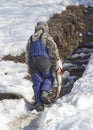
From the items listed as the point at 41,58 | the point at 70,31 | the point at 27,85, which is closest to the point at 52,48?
the point at 41,58

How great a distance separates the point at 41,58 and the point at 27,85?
1.37 m

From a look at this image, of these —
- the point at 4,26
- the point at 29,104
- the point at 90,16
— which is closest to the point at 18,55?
the point at 4,26

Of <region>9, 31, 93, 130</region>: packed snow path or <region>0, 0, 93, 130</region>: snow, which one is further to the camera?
<region>9, 31, 93, 130</region>: packed snow path

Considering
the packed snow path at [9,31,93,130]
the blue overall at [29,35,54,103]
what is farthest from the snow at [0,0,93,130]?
the blue overall at [29,35,54,103]

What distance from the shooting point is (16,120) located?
8734 mm

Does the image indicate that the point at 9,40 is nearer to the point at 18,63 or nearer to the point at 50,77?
the point at 18,63

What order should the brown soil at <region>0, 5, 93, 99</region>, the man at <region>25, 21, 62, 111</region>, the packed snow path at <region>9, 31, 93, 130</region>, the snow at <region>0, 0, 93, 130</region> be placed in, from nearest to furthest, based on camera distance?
the snow at <region>0, 0, 93, 130</region> → the packed snow path at <region>9, 31, 93, 130</region> → the man at <region>25, 21, 62, 111</region> → the brown soil at <region>0, 5, 93, 99</region>

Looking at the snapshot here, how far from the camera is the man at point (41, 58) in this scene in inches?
369

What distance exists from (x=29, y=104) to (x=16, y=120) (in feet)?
2.92

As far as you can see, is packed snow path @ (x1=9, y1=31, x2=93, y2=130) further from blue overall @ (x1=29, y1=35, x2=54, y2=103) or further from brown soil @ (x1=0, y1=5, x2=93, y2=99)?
blue overall @ (x1=29, y1=35, x2=54, y2=103)

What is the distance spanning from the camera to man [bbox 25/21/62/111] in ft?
30.8

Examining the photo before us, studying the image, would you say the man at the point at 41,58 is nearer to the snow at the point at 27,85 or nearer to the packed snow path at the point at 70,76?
the snow at the point at 27,85

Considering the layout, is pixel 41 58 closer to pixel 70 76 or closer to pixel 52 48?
pixel 52 48

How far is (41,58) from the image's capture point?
31.0ft
